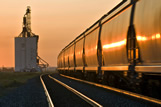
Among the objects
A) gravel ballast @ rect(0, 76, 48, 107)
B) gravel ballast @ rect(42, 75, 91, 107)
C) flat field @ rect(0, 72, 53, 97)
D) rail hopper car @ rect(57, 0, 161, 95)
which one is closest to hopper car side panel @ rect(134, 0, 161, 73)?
rail hopper car @ rect(57, 0, 161, 95)

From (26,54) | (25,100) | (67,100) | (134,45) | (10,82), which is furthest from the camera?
(26,54)

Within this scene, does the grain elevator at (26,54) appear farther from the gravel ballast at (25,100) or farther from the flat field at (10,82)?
the gravel ballast at (25,100)

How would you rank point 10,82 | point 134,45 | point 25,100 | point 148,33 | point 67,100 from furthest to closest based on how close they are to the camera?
point 10,82 < point 25,100 < point 67,100 < point 134,45 < point 148,33

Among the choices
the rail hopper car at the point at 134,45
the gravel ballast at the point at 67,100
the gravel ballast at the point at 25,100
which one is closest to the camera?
the rail hopper car at the point at 134,45

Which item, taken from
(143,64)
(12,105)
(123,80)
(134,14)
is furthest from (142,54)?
(12,105)

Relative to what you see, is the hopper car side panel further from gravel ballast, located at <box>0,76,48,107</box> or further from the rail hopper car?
gravel ballast, located at <box>0,76,48,107</box>

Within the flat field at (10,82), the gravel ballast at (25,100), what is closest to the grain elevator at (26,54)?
the flat field at (10,82)

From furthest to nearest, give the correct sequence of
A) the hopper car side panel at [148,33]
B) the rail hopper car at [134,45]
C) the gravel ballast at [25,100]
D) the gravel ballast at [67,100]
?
the gravel ballast at [25,100]
the gravel ballast at [67,100]
the rail hopper car at [134,45]
the hopper car side panel at [148,33]

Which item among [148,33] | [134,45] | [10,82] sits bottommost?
[10,82]

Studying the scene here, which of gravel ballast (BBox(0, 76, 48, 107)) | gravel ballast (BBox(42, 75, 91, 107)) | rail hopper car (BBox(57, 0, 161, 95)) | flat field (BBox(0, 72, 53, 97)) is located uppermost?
rail hopper car (BBox(57, 0, 161, 95))

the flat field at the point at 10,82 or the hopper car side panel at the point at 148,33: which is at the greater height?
the hopper car side panel at the point at 148,33

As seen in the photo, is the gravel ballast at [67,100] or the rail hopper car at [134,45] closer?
the rail hopper car at [134,45]

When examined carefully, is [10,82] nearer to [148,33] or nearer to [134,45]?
[134,45]

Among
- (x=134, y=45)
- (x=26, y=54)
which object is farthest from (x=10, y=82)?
(x=26, y=54)
